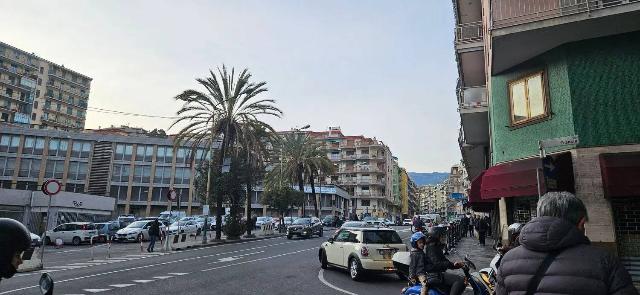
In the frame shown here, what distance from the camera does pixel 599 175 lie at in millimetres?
10750

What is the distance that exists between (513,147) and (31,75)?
105 m

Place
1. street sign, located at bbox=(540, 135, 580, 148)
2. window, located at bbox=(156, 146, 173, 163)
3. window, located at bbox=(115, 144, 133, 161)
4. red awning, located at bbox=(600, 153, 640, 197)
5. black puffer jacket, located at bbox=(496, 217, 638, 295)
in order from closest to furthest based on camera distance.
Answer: black puffer jacket, located at bbox=(496, 217, 638, 295), street sign, located at bbox=(540, 135, 580, 148), red awning, located at bbox=(600, 153, 640, 197), window, located at bbox=(115, 144, 133, 161), window, located at bbox=(156, 146, 173, 163)

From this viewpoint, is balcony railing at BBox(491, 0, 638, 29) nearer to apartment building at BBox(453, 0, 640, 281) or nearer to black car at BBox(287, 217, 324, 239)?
apartment building at BBox(453, 0, 640, 281)

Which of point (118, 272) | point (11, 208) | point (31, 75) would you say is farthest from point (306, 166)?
point (31, 75)

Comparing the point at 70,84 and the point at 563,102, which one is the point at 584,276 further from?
the point at 70,84

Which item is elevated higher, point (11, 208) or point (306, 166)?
point (306, 166)

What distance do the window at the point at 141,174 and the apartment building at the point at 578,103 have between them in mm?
64510

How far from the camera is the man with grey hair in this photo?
233 cm

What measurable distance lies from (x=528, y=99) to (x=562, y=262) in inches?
469

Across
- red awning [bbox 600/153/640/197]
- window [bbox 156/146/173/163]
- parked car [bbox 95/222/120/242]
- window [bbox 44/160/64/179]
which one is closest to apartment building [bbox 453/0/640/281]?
red awning [bbox 600/153/640/197]

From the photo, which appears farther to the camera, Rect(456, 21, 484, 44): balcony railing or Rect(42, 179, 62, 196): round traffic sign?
Rect(456, 21, 484, 44): balcony railing

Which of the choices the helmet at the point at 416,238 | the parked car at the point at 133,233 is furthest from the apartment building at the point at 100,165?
the helmet at the point at 416,238

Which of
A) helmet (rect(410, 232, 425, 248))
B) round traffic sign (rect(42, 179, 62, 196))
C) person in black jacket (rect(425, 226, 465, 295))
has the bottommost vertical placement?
person in black jacket (rect(425, 226, 465, 295))

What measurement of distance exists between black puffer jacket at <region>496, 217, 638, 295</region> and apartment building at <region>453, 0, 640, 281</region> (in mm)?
7272
